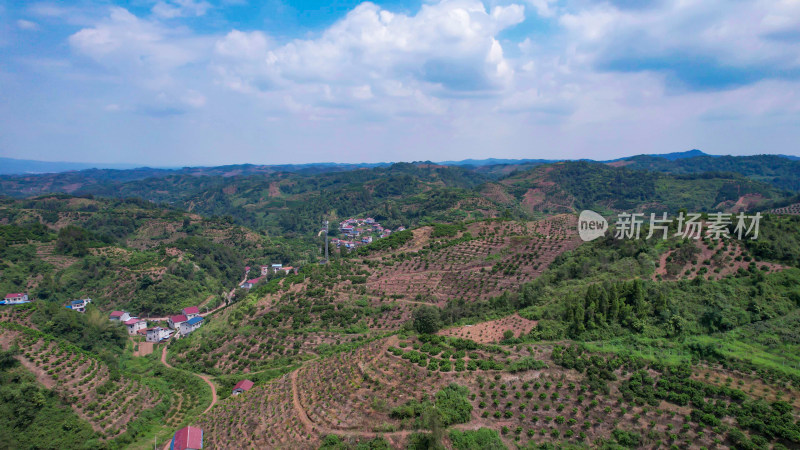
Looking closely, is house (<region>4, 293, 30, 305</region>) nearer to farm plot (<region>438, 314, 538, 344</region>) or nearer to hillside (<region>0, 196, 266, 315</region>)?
hillside (<region>0, 196, 266, 315</region>)

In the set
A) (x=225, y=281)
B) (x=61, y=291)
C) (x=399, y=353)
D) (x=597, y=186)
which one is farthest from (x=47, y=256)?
(x=597, y=186)

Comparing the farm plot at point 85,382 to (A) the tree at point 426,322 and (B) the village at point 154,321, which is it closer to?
(B) the village at point 154,321

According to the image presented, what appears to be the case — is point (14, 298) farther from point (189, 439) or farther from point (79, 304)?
point (189, 439)

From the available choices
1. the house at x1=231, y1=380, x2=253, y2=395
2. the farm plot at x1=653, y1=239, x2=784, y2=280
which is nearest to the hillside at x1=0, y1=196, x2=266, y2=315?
the house at x1=231, y1=380, x2=253, y2=395

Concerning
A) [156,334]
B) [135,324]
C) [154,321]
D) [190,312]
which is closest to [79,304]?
[135,324]

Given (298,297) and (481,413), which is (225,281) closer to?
(298,297)
